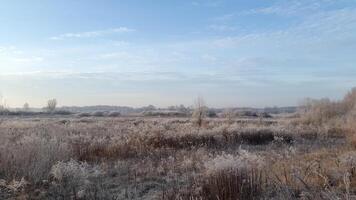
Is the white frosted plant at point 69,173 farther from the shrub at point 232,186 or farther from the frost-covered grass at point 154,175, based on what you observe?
the shrub at point 232,186

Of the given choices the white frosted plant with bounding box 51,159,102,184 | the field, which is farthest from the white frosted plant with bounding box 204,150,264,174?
the white frosted plant with bounding box 51,159,102,184

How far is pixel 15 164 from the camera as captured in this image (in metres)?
9.77

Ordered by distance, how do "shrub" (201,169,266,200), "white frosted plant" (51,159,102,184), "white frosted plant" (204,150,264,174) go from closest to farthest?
"shrub" (201,169,266,200) < "white frosted plant" (204,150,264,174) < "white frosted plant" (51,159,102,184)

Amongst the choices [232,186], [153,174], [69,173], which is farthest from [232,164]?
[153,174]

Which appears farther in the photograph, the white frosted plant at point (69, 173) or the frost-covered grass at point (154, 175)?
the white frosted plant at point (69, 173)

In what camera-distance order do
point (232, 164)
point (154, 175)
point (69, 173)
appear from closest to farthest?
point (232, 164) < point (69, 173) < point (154, 175)

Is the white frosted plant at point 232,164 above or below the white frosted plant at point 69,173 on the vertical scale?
above

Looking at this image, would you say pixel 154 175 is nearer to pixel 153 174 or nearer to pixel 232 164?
pixel 153 174

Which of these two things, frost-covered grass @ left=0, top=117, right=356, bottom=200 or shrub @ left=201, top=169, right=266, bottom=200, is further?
frost-covered grass @ left=0, top=117, right=356, bottom=200

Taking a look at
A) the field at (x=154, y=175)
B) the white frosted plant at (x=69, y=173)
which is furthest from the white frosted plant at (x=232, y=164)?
the white frosted plant at (x=69, y=173)

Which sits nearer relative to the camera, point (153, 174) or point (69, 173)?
point (69, 173)

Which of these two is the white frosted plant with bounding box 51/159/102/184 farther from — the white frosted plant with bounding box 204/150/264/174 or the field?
the white frosted plant with bounding box 204/150/264/174

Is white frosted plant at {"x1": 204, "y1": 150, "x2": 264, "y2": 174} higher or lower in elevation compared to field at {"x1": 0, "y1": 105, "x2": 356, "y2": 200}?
higher

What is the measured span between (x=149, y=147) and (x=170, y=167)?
15.6ft
